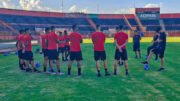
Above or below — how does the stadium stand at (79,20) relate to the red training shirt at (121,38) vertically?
above

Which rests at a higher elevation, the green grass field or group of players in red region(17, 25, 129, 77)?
group of players in red region(17, 25, 129, 77)

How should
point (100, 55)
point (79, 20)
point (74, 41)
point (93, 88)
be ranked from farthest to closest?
1. point (79, 20)
2. point (100, 55)
3. point (74, 41)
4. point (93, 88)

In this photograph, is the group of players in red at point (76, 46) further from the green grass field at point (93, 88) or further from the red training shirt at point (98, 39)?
the green grass field at point (93, 88)

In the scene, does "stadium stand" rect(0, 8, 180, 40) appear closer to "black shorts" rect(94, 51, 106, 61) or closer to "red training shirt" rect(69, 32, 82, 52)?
"red training shirt" rect(69, 32, 82, 52)

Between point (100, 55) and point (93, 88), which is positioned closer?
point (93, 88)

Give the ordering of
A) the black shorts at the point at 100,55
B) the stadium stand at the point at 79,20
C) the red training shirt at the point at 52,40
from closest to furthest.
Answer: the black shorts at the point at 100,55 < the red training shirt at the point at 52,40 < the stadium stand at the point at 79,20

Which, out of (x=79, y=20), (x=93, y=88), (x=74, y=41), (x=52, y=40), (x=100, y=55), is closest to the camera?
(x=93, y=88)

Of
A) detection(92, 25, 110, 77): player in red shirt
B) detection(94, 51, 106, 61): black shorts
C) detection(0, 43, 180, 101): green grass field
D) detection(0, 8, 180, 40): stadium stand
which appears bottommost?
detection(0, 43, 180, 101): green grass field

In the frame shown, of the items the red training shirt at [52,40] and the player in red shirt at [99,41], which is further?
the red training shirt at [52,40]

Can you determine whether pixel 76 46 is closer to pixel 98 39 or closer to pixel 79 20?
pixel 98 39

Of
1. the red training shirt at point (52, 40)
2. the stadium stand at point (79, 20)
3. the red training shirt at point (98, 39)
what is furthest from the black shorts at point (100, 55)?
the stadium stand at point (79, 20)

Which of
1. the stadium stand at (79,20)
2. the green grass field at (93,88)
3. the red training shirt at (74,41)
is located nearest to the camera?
the green grass field at (93,88)

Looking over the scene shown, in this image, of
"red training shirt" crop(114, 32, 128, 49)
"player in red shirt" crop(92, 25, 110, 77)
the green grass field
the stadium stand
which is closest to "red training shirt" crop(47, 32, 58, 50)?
the green grass field

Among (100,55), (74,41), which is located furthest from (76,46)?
(100,55)
